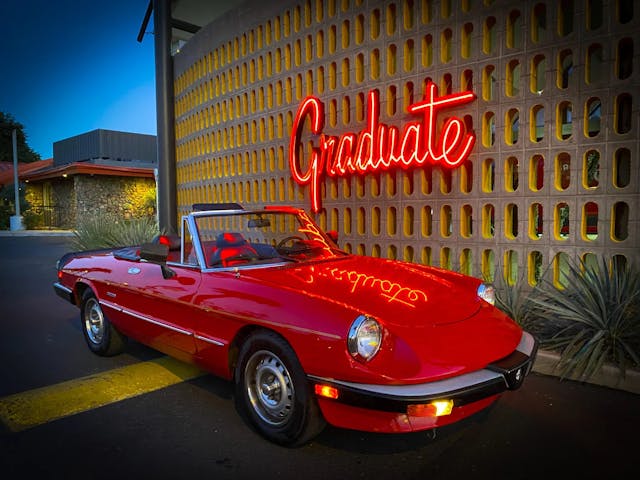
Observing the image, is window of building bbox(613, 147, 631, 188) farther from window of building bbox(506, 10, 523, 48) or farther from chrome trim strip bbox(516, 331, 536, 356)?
chrome trim strip bbox(516, 331, 536, 356)

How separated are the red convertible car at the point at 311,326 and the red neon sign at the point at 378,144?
8.33ft

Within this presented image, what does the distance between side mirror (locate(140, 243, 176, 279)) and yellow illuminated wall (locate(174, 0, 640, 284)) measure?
12.3 ft

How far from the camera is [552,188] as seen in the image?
543 cm

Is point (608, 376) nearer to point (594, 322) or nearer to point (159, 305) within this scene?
point (594, 322)

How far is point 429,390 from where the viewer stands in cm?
239

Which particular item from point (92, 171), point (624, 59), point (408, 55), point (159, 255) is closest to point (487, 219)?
point (624, 59)

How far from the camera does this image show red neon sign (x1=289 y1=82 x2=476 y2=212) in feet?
19.8

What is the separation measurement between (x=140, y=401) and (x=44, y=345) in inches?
83.2

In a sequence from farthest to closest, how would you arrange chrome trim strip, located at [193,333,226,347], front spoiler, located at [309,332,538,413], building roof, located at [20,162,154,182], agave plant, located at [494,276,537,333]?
1. building roof, located at [20,162,154,182]
2. agave plant, located at [494,276,537,333]
3. chrome trim strip, located at [193,333,226,347]
4. front spoiler, located at [309,332,538,413]

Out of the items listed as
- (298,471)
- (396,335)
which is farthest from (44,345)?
(396,335)

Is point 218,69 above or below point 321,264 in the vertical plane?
above

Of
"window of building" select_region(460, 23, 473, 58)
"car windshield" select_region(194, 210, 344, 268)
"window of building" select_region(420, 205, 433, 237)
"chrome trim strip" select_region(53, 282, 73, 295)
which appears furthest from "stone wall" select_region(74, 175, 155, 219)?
"car windshield" select_region(194, 210, 344, 268)

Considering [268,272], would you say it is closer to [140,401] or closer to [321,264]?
[321,264]

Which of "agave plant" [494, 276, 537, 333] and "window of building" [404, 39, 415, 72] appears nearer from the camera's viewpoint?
"agave plant" [494, 276, 537, 333]
